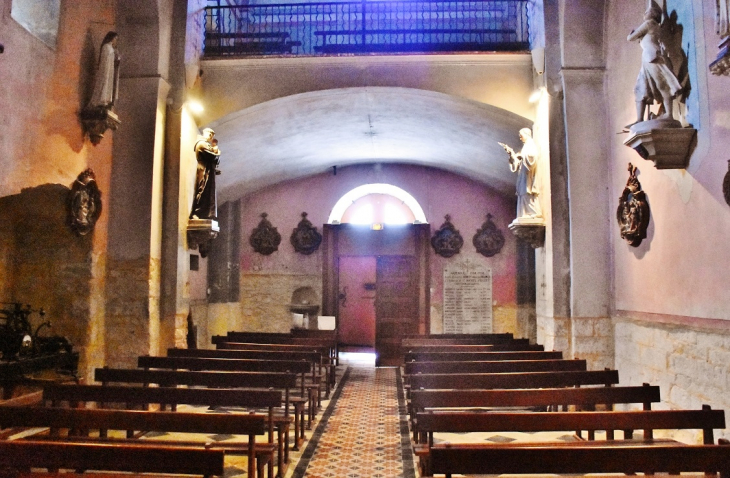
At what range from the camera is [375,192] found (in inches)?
551

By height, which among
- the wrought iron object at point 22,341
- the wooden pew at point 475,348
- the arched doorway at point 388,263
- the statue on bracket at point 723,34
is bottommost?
the wooden pew at point 475,348

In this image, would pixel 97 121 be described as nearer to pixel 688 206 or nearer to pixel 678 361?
pixel 688 206

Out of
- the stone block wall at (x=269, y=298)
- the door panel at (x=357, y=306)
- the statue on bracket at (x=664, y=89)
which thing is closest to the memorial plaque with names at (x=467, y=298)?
the stone block wall at (x=269, y=298)

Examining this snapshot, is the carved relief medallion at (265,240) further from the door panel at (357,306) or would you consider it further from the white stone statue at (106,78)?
the white stone statue at (106,78)

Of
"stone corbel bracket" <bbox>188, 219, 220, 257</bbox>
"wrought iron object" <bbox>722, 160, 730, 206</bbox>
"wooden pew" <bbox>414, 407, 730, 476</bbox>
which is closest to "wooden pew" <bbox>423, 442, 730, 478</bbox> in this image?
"wooden pew" <bbox>414, 407, 730, 476</bbox>

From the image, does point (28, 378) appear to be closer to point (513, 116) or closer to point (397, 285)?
point (513, 116)

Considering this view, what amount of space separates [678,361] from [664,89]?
97.9 inches

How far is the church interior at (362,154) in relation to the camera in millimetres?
4320

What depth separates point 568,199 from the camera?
759cm

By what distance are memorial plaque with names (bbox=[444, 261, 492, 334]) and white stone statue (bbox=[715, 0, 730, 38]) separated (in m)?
9.16

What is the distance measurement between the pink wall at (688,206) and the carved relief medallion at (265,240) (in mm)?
7867

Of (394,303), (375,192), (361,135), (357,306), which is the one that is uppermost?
(361,135)

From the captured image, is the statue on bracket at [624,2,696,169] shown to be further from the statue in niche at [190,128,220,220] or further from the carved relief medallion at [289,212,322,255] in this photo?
the carved relief medallion at [289,212,322,255]

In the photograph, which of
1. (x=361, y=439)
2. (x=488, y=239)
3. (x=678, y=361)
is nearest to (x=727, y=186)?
(x=678, y=361)
